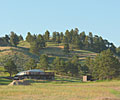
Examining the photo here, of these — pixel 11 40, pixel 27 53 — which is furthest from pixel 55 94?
pixel 11 40

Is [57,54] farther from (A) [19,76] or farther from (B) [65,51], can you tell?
(A) [19,76]

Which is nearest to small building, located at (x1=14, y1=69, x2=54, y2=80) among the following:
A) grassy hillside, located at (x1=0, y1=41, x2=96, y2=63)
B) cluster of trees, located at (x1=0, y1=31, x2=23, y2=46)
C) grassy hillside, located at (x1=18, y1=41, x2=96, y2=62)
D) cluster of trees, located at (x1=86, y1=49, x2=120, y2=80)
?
cluster of trees, located at (x1=86, y1=49, x2=120, y2=80)

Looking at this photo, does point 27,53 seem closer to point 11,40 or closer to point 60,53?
point 11,40

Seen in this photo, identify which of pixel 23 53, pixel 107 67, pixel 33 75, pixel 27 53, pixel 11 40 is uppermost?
pixel 11 40

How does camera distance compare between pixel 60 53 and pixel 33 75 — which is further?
pixel 60 53

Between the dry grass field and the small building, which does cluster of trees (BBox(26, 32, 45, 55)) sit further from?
the dry grass field

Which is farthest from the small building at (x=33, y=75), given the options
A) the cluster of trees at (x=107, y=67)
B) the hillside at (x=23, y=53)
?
the hillside at (x=23, y=53)

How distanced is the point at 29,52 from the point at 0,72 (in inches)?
2441

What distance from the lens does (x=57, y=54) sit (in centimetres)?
18200

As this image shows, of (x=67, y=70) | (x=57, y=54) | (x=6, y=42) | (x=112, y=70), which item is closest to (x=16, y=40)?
(x=6, y=42)

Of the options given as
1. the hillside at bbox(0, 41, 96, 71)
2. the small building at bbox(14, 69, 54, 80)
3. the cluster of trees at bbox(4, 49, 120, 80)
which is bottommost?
the small building at bbox(14, 69, 54, 80)

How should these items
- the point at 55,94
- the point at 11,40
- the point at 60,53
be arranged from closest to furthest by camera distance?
1. the point at 55,94
2. the point at 11,40
3. the point at 60,53

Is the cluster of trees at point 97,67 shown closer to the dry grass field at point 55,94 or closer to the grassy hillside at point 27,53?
the grassy hillside at point 27,53

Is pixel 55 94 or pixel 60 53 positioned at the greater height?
pixel 60 53
